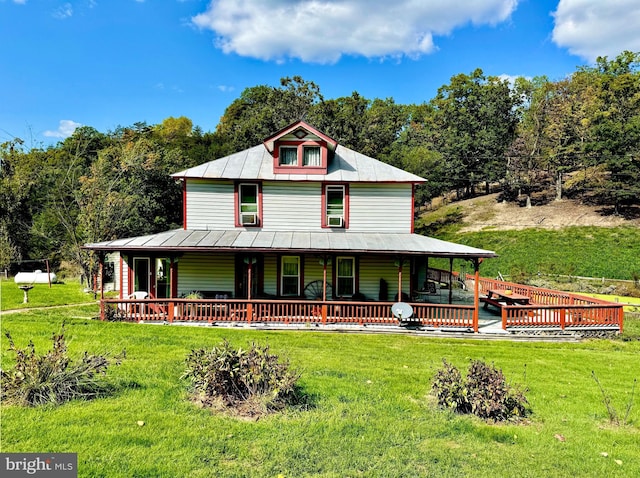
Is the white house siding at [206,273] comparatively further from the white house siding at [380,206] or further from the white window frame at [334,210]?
the white house siding at [380,206]

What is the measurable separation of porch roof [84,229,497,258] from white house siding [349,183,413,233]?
0.50 metres

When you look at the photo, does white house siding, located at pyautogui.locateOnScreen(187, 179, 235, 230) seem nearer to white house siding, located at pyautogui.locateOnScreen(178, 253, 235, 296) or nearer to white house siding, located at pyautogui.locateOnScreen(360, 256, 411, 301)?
white house siding, located at pyautogui.locateOnScreen(178, 253, 235, 296)

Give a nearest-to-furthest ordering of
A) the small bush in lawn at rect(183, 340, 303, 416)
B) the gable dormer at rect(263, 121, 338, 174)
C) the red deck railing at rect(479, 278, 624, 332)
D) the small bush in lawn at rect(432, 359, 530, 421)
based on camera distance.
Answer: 1. the small bush in lawn at rect(183, 340, 303, 416)
2. the small bush in lawn at rect(432, 359, 530, 421)
3. the red deck railing at rect(479, 278, 624, 332)
4. the gable dormer at rect(263, 121, 338, 174)

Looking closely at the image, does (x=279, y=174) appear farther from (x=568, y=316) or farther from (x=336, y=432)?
(x=336, y=432)

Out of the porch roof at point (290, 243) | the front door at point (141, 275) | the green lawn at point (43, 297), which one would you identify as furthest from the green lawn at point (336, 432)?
the green lawn at point (43, 297)

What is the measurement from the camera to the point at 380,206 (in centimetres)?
1747

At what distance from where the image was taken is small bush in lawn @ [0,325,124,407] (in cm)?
568

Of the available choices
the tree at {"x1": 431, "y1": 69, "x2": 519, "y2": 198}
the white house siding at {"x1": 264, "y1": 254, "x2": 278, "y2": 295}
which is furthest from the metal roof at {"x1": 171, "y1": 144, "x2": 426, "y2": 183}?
the tree at {"x1": 431, "y1": 69, "x2": 519, "y2": 198}

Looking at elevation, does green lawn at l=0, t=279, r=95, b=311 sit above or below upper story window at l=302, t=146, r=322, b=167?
below

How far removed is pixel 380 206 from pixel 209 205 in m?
7.41

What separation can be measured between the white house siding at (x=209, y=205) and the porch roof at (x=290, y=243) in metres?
0.48

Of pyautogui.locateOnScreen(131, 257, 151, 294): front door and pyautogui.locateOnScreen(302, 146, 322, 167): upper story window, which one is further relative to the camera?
pyautogui.locateOnScreen(302, 146, 322, 167): upper story window

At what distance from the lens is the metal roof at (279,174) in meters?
17.1

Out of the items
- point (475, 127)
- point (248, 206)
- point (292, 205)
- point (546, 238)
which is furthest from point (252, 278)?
point (475, 127)
